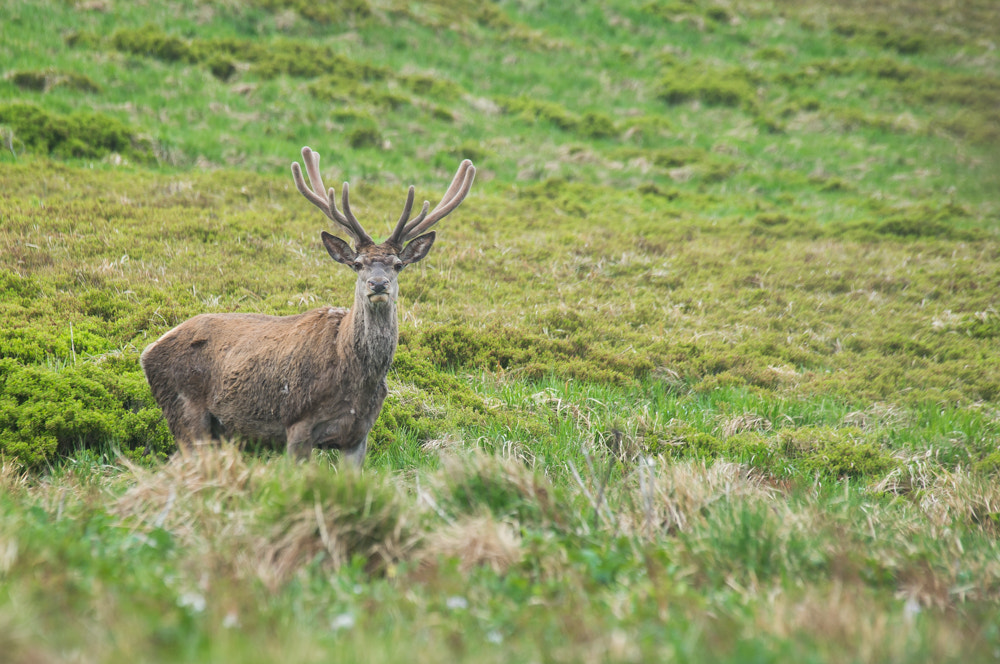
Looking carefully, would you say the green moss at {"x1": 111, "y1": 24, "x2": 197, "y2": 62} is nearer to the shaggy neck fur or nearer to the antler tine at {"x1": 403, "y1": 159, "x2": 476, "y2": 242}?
the antler tine at {"x1": 403, "y1": 159, "x2": 476, "y2": 242}

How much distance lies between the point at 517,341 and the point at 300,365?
11.0 ft

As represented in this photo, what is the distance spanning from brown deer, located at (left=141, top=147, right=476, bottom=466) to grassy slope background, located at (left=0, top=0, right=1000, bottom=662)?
1.21ft

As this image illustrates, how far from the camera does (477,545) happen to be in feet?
12.7

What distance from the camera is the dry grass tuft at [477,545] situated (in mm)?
3807

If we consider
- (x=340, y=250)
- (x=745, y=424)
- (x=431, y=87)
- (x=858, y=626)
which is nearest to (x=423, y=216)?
(x=340, y=250)

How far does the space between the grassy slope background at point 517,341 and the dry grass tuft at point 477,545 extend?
31mm

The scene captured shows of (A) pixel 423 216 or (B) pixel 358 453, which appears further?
(A) pixel 423 216

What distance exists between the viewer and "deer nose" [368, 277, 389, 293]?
561cm

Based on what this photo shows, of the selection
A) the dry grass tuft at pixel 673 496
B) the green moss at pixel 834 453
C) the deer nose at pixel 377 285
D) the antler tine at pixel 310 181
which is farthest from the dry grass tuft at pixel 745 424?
the antler tine at pixel 310 181

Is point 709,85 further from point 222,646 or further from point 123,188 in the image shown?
point 222,646

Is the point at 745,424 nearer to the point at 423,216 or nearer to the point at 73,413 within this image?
the point at 423,216

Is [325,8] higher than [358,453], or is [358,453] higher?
[325,8]

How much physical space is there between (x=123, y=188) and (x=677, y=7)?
2166 centimetres

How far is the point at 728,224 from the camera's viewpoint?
44.8ft
